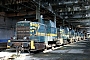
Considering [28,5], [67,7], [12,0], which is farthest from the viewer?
[67,7]

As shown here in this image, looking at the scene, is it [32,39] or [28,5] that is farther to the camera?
[28,5]

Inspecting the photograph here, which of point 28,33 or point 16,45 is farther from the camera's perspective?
point 28,33

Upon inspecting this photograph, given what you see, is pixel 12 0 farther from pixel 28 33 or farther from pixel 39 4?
pixel 28 33

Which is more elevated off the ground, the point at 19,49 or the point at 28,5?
the point at 28,5

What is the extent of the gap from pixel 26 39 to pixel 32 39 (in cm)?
63

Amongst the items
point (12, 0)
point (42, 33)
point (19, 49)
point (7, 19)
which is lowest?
point (19, 49)

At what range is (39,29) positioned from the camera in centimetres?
1970

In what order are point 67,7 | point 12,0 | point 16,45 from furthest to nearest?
point 67,7
point 12,0
point 16,45

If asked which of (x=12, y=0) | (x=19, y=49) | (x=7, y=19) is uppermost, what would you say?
(x=12, y=0)

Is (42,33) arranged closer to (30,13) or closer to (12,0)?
(12,0)

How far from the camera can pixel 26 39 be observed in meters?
17.8

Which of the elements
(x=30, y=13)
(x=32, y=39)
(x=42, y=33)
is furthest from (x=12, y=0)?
(x=32, y=39)

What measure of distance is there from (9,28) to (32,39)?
18.3 metres

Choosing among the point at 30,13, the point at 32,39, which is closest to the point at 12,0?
the point at 30,13
